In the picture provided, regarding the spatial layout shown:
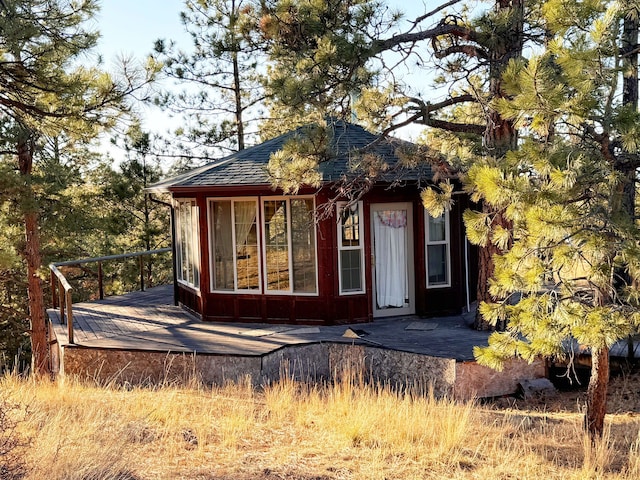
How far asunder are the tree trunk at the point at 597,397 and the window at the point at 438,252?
4885 millimetres

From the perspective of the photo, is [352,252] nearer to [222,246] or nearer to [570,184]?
[222,246]

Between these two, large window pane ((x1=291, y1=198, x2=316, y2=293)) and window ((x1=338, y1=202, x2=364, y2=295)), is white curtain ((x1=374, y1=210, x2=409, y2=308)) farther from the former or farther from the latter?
large window pane ((x1=291, y1=198, x2=316, y2=293))

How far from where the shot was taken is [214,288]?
34.7 ft

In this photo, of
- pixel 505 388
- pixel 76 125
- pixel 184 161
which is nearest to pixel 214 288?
pixel 76 125

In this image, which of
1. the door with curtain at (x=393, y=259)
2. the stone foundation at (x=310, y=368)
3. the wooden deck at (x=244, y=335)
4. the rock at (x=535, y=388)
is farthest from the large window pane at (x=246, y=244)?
the rock at (x=535, y=388)

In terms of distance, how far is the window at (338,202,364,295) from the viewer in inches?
391

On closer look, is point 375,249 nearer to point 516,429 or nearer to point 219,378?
point 219,378

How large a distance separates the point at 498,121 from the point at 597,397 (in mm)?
4200

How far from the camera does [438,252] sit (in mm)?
10469

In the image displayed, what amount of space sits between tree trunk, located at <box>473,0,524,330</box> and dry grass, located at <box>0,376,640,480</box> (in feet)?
7.27

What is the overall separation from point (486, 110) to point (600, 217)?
4.48 meters

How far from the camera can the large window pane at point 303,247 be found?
9867mm

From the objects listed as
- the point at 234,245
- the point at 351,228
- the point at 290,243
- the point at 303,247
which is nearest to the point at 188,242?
the point at 234,245

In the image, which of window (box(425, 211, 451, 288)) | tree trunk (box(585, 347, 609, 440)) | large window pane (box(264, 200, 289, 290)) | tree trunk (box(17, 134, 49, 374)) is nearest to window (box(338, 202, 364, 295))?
large window pane (box(264, 200, 289, 290))
